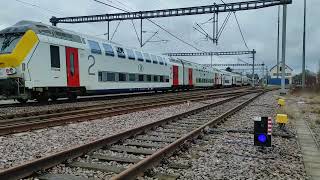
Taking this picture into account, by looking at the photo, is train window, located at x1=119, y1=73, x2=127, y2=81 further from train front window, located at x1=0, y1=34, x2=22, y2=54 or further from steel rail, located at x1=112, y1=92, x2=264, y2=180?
steel rail, located at x1=112, y1=92, x2=264, y2=180

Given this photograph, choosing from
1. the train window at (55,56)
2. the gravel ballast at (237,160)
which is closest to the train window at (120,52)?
the train window at (55,56)

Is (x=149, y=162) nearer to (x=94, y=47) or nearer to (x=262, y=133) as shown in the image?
(x=262, y=133)

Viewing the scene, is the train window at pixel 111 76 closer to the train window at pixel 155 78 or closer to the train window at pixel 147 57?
the train window at pixel 147 57

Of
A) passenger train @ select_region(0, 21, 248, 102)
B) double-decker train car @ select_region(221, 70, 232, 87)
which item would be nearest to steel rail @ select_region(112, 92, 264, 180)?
passenger train @ select_region(0, 21, 248, 102)

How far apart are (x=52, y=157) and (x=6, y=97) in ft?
34.6

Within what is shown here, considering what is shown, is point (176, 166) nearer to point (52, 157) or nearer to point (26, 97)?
point (52, 157)

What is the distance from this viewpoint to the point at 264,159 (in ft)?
22.9

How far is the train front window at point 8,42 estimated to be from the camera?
51.9 ft

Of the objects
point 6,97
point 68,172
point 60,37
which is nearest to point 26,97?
point 6,97

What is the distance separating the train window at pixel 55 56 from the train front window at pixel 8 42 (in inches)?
55.5

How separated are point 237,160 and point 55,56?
467 inches

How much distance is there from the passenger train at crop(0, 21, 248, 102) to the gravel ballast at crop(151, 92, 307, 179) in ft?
29.8

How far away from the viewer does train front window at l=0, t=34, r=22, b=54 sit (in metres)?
15.8

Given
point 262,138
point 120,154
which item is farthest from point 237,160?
point 120,154
